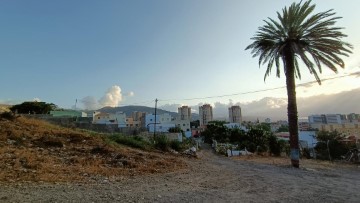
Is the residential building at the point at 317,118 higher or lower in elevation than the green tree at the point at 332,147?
higher

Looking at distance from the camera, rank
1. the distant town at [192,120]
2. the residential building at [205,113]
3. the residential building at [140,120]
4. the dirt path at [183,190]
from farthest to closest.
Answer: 1. the residential building at [205,113]
2. the residential building at [140,120]
3. the distant town at [192,120]
4. the dirt path at [183,190]

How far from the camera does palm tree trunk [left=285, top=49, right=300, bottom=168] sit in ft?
70.6

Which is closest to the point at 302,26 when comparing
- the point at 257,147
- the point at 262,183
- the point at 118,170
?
the point at 262,183

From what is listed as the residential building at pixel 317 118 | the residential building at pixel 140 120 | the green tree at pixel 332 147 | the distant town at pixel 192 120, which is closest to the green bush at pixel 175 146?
the green tree at pixel 332 147

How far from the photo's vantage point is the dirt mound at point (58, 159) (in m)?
11.1

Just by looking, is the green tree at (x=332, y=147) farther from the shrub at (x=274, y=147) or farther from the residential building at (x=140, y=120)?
the residential building at (x=140, y=120)

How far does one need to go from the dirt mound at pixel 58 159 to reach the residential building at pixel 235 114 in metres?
144

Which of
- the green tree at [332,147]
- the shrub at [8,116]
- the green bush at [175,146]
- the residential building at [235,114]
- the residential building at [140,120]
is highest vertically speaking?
the residential building at [235,114]

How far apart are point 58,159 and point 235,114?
150m

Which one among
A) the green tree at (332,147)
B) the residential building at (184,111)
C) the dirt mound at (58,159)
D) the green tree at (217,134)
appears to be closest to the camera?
the dirt mound at (58,159)

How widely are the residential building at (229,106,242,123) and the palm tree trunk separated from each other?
138946mm

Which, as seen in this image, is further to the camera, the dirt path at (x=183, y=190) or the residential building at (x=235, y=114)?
the residential building at (x=235, y=114)

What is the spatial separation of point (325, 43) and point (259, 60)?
4.79 m

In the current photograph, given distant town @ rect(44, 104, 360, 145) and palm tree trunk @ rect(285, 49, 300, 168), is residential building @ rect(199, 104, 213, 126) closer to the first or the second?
distant town @ rect(44, 104, 360, 145)
